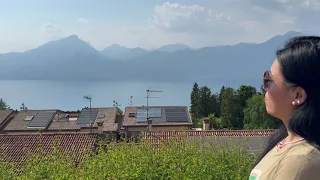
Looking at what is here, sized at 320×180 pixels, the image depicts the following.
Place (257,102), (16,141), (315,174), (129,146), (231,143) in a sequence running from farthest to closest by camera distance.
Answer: (257,102) → (16,141) → (231,143) → (129,146) → (315,174)

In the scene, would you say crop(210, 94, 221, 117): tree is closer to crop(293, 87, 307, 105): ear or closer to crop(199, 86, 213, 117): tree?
crop(199, 86, 213, 117): tree

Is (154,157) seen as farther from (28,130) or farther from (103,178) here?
(28,130)

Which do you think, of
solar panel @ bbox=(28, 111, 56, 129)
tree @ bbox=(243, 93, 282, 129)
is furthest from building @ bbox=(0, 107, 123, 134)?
tree @ bbox=(243, 93, 282, 129)

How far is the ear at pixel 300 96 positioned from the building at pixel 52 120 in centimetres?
2013

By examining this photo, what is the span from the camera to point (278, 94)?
1.44m

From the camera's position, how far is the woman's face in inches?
55.6

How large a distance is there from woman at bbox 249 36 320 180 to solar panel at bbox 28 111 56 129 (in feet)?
73.7

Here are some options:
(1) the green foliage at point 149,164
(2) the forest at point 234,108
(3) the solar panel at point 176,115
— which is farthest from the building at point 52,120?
(1) the green foliage at point 149,164

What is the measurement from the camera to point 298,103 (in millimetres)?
1371

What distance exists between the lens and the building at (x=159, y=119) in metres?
20.0

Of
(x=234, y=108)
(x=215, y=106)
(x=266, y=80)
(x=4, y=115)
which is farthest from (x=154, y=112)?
(x=266, y=80)

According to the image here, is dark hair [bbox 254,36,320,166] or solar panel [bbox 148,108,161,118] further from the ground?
dark hair [bbox 254,36,320,166]

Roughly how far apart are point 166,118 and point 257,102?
6336 mm

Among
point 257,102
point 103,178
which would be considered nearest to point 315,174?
point 103,178
